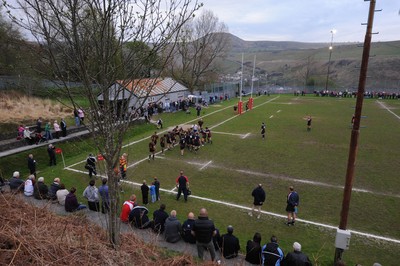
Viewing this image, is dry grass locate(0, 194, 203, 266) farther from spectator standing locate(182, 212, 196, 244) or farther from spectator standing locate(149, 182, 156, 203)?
spectator standing locate(149, 182, 156, 203)

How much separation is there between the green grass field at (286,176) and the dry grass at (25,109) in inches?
207

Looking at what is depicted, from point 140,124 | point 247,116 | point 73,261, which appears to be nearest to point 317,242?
point 73,261

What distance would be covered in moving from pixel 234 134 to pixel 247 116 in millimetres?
9401

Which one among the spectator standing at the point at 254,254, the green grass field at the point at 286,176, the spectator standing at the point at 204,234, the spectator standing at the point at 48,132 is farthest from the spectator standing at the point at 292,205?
the spectator standing at the point at 48,132

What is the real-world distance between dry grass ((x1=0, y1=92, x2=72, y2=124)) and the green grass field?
5.25 meters

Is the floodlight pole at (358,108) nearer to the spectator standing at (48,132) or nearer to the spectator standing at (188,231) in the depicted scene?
the spectator standing at (188,231)

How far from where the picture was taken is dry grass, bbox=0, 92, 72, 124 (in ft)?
72.1

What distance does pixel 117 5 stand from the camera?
4.79 meters

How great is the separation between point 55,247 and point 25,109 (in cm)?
2423

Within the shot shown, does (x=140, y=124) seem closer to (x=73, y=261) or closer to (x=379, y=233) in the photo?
(x=379, y=233)

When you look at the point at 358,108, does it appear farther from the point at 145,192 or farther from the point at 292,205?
the point at 145,192

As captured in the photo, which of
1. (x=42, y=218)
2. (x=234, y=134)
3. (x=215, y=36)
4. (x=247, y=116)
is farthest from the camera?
(x=215, y=36)

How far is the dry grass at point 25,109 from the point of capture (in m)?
22.0

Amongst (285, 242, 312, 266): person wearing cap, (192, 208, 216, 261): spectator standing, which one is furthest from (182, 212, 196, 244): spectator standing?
(285, 242, 312, 266): person wearing cap
